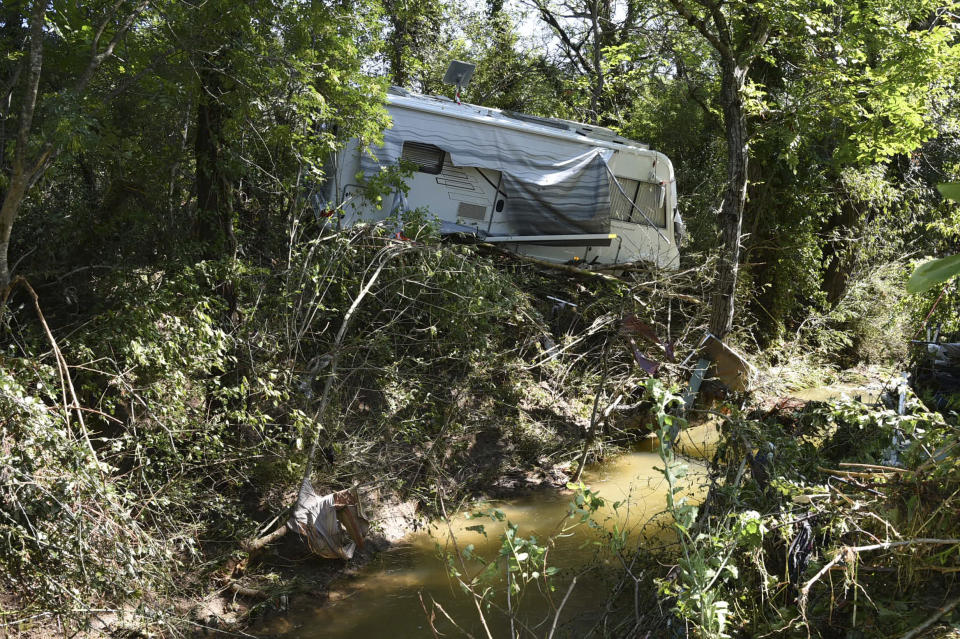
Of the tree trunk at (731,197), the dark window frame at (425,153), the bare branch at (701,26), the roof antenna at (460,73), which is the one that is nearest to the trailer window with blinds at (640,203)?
the tree trunk at (731,197)

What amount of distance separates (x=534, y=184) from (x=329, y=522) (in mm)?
6325

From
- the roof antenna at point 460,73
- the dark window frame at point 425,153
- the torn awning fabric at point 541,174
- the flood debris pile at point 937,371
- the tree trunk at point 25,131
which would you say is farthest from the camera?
the roof antenna at point 460,73

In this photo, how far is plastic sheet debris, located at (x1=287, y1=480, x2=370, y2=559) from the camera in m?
6.48

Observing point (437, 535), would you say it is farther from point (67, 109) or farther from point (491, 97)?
point (491, 97)

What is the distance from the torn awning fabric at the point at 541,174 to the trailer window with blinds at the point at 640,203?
0.52 metres

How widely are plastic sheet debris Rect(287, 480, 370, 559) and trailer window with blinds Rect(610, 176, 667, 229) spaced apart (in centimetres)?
678

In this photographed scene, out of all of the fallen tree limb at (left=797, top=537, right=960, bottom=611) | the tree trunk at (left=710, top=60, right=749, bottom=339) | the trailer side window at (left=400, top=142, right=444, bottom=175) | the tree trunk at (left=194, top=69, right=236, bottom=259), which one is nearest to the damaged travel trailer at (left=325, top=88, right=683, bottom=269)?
the trailer side window at (left=400, top=142, right=444, bottom=175)

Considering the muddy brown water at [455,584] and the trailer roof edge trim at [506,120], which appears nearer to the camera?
the muddy brown water at [455,584]

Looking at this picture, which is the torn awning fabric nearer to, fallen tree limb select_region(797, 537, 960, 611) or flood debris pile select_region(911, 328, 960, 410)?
flood debris pile select_region(911, 328, 960, 410)

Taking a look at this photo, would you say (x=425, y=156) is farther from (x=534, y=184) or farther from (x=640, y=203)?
(x=640, y=203)

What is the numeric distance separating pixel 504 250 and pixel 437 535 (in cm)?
432

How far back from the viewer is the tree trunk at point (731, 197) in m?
9.75

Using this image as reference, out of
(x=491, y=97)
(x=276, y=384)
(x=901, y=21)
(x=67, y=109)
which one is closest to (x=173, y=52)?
(x=67, y=109)

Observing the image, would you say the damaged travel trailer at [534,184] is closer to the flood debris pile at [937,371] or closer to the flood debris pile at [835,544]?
the flood debris pile at [937,371]
